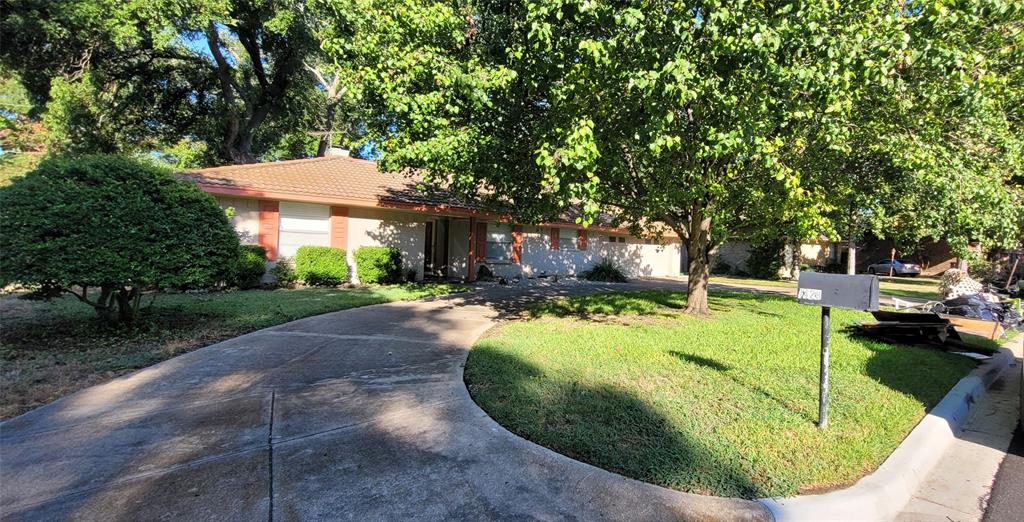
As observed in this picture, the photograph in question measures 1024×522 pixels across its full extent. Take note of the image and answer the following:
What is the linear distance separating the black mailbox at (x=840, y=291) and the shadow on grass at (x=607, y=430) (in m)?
1.41

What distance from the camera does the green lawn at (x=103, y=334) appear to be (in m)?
5.00

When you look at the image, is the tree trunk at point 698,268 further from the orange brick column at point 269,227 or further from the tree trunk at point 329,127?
the tree trunk at point 329,127

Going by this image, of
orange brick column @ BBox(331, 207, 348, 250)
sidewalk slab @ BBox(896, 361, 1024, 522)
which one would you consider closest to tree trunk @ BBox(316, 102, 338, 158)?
orange brick column @ BBox(331, 207, 348, 250)

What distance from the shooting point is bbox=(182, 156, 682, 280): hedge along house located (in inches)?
534

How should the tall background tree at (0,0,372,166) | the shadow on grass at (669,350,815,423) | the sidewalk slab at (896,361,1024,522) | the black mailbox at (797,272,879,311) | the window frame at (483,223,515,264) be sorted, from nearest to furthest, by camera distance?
the sidewalk slab at (896,361,1024,522) < the black mailbox at (797,272,879,311) < the shadow on grass at (669,350,815,423) < the tall background tree at (0,0,372,166) < the window frame at (483,223,515,264)

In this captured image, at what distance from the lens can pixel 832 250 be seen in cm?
3672

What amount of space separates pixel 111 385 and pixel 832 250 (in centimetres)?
4296

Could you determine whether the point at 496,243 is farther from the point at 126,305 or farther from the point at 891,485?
the point at 891,485

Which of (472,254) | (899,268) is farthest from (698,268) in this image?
(899,268)

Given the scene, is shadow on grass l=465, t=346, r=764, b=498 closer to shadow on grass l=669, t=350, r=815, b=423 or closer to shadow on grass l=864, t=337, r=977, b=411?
shadow on grass l=669, t=350, r=815, b=423

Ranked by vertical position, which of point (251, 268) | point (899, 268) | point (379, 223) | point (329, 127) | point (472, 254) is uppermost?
point (329, 127)

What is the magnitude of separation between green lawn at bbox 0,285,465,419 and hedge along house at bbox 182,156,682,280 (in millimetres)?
3172

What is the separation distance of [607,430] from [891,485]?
1893mm

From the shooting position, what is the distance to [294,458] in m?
3.38
